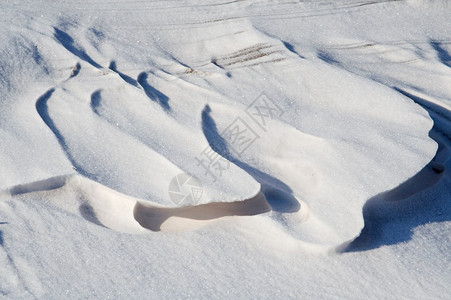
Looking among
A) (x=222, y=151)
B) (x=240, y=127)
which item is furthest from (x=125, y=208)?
(x=240, y=127)

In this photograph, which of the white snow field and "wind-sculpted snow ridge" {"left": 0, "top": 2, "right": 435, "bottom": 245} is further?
"wind-sculpted snow ridge" {"left": 0, "top": 2, "right": 435, "bottom": 245}

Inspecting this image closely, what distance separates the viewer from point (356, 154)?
1.85 meters

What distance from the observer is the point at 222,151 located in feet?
6.26

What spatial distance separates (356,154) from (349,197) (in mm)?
180

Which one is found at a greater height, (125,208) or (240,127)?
(240,127)

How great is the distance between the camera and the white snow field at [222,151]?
1562 mm

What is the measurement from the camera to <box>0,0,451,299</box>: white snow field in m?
1.56

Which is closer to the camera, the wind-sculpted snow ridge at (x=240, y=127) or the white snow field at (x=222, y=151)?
the white snow field at (x=222, y=151)

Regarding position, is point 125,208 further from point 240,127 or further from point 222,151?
point 240,127

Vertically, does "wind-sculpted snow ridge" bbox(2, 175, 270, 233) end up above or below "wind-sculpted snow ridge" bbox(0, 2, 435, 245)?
below

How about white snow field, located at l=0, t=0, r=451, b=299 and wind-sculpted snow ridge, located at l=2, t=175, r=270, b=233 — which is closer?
white snow field, located at l=0, t=0, r=451, b=299

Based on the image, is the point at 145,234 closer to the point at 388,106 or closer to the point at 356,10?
the point at 388,106

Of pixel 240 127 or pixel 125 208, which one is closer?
pixel 125 208

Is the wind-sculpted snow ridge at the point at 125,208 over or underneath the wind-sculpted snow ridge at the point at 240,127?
underneath
